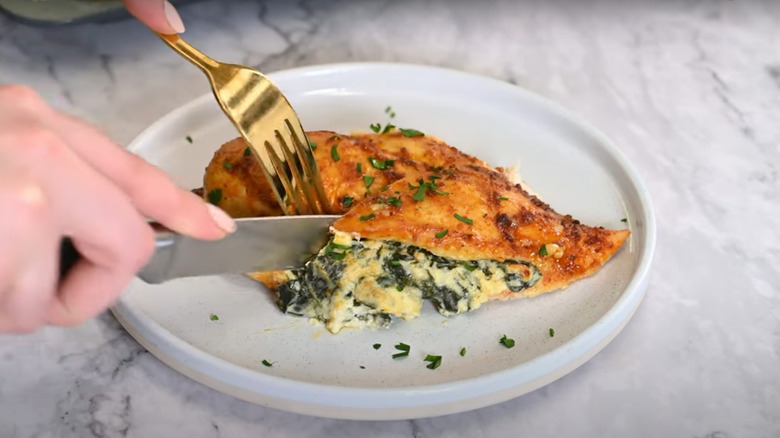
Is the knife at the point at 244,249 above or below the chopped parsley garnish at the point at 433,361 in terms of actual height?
above

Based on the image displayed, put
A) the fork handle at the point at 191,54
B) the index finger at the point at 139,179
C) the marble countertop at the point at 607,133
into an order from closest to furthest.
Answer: the index finger at the point at 139,179 < the marble countertop at the point at 607,133 < the fork handle at the point at 191,54

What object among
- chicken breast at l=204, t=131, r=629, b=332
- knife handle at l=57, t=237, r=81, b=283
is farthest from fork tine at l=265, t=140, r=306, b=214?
knife handle at l=57, t=237, r=81, b=283

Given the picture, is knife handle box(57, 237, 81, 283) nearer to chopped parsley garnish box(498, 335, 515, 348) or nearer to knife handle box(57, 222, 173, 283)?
knife handle box(57, 222, 173, 283)

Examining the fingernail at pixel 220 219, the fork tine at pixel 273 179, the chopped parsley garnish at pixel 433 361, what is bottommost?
the chopped parsley garnish at pixel 433 361

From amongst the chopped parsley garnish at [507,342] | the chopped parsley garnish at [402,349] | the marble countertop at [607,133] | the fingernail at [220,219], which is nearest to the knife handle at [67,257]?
the fingernail at [220,219]

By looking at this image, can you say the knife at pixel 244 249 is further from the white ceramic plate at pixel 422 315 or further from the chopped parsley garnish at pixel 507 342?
the chopped parsley garnish at pixel 507 342

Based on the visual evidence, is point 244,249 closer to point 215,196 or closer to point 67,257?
point 215,196

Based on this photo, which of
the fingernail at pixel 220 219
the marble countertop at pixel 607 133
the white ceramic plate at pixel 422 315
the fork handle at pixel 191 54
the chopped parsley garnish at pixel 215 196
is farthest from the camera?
the chopped parsley garnish at pixel 215 196
